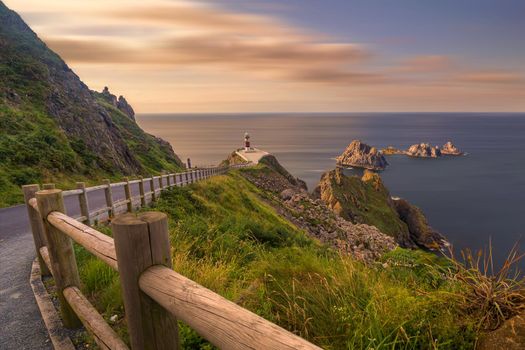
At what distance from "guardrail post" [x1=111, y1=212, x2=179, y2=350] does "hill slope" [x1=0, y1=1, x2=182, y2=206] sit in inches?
634

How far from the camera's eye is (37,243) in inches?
211

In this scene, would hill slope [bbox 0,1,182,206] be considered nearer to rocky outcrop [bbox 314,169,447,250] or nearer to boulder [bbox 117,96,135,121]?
rocky outcrop [bbox 314,169,447,250]

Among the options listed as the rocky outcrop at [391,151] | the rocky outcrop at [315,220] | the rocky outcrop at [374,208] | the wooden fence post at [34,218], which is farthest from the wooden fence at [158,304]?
the rocky outcrop at [391,151]

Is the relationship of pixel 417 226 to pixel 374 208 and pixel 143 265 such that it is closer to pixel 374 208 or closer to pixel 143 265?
pixel 374 208

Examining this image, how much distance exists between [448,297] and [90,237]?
3.10 metres

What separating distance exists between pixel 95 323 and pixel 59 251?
1129 millimetres

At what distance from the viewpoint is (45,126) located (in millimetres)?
25750

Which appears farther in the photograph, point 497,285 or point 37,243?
point 37,243

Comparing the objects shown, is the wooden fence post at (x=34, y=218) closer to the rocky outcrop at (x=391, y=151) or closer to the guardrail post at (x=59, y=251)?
the guardrail post at (x=59, y=251)

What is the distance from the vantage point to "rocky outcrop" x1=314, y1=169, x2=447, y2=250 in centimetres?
4403

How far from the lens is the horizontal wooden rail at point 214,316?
1287 mm

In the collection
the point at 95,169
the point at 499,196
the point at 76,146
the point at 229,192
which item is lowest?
the point at 499,196

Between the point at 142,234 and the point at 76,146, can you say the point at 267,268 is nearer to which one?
the point at 142,234

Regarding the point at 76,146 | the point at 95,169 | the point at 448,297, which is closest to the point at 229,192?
the point at 95,169
